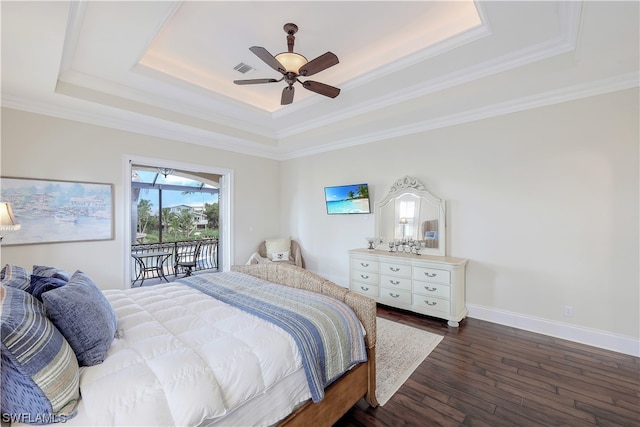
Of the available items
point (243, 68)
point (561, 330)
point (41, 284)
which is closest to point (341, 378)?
point (41, 284)

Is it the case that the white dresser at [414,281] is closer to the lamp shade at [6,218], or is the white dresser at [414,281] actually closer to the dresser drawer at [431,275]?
the dresser drawer at [431,275]

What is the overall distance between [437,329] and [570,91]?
3073mm

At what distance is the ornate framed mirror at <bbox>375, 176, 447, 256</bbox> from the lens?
3.95 m

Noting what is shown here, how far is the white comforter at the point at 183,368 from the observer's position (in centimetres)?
108

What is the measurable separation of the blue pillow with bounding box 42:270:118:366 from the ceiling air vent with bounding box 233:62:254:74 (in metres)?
2.80

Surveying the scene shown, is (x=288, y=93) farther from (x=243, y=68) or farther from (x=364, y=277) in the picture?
(x=364, y=277)

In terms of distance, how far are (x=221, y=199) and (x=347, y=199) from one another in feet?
7.82

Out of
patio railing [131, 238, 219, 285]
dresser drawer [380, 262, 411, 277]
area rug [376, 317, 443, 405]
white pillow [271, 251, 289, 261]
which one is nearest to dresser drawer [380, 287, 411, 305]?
dresser drawer [380, 262, 411, 277]

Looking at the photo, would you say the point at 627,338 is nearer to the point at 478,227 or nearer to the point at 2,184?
the point at 478,227

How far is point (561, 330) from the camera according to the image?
122 inches

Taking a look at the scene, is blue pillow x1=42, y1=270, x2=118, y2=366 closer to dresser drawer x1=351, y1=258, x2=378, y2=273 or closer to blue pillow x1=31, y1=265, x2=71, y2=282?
blue pillow x1=31, y1=265, x2=71, y2=282

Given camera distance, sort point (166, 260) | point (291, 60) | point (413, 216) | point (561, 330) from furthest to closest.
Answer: point (166, 260), point (413, 216), point (561, 330), point (291, 60)

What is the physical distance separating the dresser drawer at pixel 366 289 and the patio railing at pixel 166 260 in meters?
Result: 4.25

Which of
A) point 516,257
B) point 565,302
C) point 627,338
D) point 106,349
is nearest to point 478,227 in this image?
point 516,257
